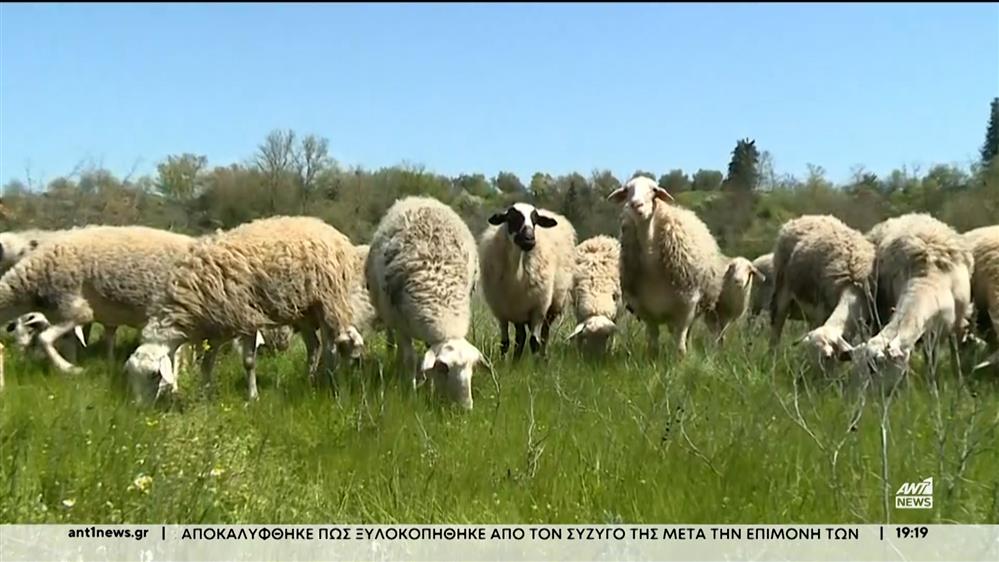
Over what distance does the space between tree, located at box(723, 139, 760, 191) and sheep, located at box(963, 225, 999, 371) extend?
231 cm

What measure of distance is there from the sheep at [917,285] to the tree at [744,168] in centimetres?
154

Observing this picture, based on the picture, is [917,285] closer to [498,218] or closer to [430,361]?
[498,218]

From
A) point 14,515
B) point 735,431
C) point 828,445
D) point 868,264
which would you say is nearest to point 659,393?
point 735,431

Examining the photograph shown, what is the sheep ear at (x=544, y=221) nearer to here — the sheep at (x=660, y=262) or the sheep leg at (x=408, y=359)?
the sheep at (x=660, y=262)

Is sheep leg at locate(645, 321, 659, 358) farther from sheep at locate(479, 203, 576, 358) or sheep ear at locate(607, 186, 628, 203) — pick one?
sheep ear at locate(607, 186, 628, 203)

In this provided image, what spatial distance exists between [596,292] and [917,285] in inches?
146

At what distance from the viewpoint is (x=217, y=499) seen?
15.5 ft

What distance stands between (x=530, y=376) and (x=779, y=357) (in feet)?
8.60

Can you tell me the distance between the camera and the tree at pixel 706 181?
10.2 meters

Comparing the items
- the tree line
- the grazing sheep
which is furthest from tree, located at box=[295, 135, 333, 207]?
the grazing sheep
